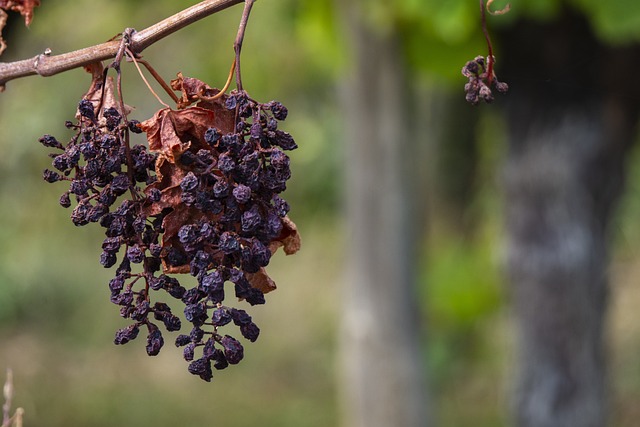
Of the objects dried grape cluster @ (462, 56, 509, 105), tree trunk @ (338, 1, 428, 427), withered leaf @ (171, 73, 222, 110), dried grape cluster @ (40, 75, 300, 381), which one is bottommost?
dried grape cluster @ (40, 75, 300, 381)

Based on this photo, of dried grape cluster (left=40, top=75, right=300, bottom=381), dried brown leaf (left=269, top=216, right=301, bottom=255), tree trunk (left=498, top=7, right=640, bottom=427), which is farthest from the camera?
tree trunk (left=498, top=7, right=640, bottom=427)

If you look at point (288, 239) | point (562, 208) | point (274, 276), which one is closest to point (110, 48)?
point (288, 239)

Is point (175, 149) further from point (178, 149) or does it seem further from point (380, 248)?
point (380, 248)

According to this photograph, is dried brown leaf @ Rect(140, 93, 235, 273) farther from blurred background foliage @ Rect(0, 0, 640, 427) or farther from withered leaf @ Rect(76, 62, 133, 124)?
blurred background foliage @ Rect(0, 0, 640, 427)

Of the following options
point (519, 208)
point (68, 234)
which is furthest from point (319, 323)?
point (519, 208)

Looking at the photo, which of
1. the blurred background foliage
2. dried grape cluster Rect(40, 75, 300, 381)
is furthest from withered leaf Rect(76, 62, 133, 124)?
the blurred background foliage
